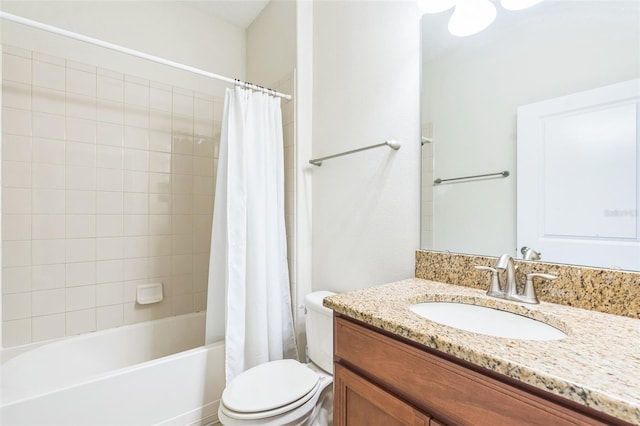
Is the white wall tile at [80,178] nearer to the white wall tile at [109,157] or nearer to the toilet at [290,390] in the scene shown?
the white wall tile at [109,157]

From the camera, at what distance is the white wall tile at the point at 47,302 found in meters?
1.60

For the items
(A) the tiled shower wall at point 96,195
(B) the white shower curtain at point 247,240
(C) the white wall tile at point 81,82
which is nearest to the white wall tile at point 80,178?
(A) the tiled shower wall at point 96,195

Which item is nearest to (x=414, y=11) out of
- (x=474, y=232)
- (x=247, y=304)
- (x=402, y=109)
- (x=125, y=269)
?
(x=402, y=109)

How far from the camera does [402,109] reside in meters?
1.29

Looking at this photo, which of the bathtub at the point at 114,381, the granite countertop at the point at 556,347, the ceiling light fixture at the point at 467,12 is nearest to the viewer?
the granite countertop at the point at 556,347

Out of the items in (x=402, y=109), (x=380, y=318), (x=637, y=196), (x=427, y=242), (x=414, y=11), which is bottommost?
(x=380, y=318)

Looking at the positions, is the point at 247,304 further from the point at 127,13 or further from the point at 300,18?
the point at 127,13

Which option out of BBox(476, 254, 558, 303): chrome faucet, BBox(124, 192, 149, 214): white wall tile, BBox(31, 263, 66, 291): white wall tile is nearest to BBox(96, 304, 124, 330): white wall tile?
BBox(31, 263, 66, 291): white wall tile

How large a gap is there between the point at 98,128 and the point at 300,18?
1423 millimetres

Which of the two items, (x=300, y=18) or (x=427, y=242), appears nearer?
(x=427, y=242)

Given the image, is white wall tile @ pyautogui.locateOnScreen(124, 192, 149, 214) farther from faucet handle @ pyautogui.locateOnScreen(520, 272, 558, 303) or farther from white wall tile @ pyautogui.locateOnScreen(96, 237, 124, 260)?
faucet handle @ pyautogui.locateOnScreen(520, 272, 558, 303)

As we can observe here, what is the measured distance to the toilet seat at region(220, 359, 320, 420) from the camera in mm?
1040

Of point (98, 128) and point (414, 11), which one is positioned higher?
point (414, 11)

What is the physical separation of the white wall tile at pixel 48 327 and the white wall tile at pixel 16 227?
18.4 inches
